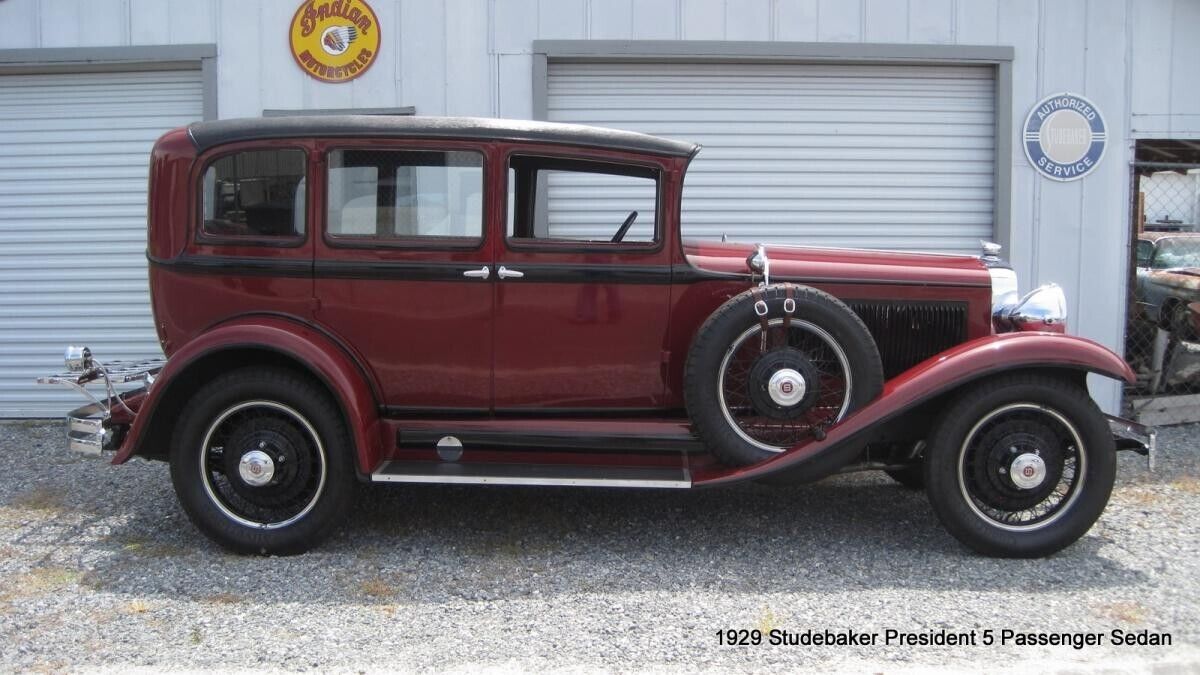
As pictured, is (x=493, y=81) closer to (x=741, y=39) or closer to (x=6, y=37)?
(x=741, y=39)

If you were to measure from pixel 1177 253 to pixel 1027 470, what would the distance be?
620 cm

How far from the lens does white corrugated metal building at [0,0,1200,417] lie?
724 centimetres

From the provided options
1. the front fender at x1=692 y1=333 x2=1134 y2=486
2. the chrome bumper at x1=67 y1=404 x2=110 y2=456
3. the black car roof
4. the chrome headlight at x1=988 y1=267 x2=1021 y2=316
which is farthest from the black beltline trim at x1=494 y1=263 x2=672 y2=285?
the chrome bumper at x1=67 y1=404 x2=110 y2=456

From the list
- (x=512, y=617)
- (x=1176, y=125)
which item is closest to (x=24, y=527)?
(x=512, y=617)

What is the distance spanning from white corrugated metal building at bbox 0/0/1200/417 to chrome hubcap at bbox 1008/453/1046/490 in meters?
3.38

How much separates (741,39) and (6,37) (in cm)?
562

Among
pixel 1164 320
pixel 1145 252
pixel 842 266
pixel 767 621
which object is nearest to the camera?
pixel 767 621

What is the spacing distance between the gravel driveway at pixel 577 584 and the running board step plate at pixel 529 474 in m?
0.40

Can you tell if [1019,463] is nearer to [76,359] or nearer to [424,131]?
[424,131]

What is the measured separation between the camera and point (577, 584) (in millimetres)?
4266

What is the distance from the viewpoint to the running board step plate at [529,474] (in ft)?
14.5

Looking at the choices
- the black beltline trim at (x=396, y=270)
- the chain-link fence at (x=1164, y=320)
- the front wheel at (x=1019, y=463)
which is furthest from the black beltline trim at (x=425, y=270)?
the chain-link fence at (x=1164, y=320)

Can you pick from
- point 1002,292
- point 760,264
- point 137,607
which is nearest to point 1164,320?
point 1002,292

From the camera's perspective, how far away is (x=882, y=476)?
6023 millimetres
